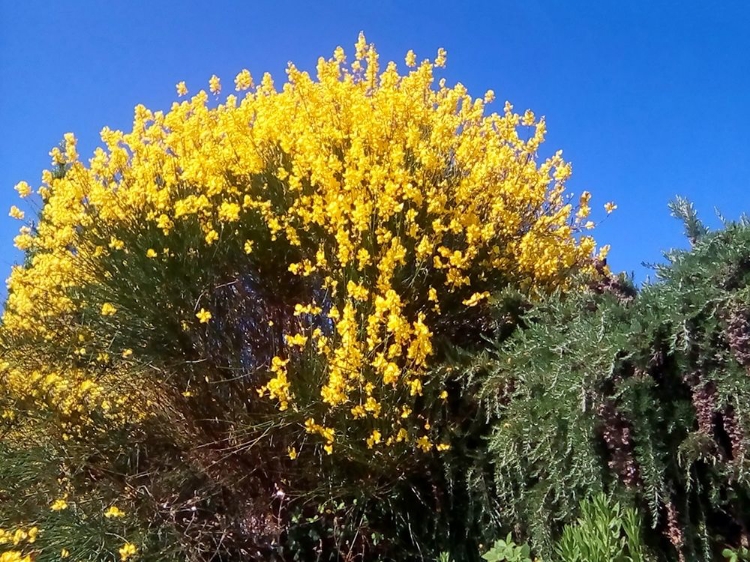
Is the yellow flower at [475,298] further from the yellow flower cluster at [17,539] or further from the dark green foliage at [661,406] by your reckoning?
the yellow flower cluster at [17,539]

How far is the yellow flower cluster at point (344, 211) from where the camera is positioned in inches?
112

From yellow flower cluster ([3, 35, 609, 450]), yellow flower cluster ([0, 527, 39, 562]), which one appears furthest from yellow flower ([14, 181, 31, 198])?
yellow flower cluster ([0, 527, 39, 562])

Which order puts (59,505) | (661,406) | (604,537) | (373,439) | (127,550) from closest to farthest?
(604,537), (661,406), (373,439), (127,550), (59,505)

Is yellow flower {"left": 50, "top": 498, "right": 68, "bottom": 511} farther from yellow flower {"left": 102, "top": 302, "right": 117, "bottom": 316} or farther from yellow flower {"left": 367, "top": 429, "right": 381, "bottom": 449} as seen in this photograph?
yellow flower {"left": 367, "top": 429, "right": 381, "bottom": 449}

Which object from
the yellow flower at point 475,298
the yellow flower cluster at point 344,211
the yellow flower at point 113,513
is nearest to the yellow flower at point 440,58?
the yellow flower cluster at point 344,211

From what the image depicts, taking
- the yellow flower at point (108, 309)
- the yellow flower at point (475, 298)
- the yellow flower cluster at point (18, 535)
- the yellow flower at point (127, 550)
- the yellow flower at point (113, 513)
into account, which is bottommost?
the yellow flower at point (127, 550)

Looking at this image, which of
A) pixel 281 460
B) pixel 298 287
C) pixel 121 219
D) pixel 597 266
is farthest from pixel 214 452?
pixel 597 266

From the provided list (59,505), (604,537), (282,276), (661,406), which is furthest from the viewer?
(282,276)

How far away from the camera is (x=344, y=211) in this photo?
2990mm

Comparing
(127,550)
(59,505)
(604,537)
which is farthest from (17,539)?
(604,537)

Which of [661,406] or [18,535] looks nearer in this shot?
[661,406]

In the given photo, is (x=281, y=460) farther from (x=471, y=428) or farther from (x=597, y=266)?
(x=597, y=266)

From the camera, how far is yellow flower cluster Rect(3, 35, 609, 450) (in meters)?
2.86

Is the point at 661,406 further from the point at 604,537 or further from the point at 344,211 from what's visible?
the point at 344,211
